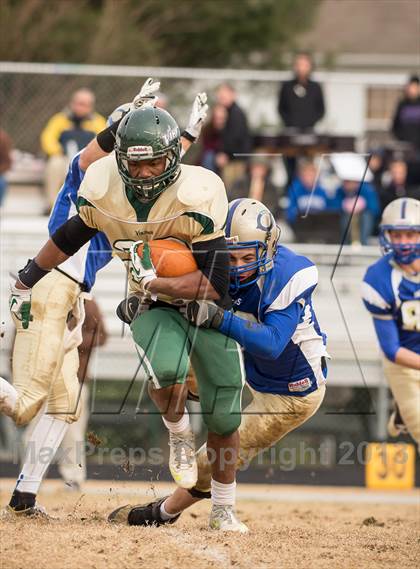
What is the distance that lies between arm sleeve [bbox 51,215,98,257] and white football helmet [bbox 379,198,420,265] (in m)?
2.54

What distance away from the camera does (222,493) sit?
5.77 meters

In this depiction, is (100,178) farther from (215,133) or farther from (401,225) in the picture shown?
(215,133)

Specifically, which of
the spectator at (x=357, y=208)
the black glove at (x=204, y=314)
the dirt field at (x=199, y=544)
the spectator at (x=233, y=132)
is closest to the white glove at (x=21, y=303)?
the black glove at (x=204, y=314)

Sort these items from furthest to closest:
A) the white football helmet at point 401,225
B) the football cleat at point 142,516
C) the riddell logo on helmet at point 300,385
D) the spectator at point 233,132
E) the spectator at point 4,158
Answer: the spectator at point 233,132 → the spectator at point 4,158 → the white football helmet at point 401,225 → the football cleat at point 142,516 → the riddell logo on helmet at point 300,385

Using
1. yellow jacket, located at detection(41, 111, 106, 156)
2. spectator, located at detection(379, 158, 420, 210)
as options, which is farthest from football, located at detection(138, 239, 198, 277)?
spectator, located at detection(379, 158, 420, 210)

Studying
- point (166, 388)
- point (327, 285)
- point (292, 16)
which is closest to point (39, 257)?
point (166, 388)

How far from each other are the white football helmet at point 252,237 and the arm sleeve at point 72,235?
0.73 meters

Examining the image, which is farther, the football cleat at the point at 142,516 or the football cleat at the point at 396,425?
the football cleat at the point at 396,425

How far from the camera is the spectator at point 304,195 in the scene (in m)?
10.6

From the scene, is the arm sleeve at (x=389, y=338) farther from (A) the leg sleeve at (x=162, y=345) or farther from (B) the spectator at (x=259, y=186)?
(B) the spectator at (x=259, y=186)

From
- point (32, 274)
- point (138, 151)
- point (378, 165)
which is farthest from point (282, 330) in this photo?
point (378, 165)

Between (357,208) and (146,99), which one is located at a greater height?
(357,208)

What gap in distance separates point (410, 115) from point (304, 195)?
2.24m

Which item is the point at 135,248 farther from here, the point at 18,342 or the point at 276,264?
the point at 18,342
